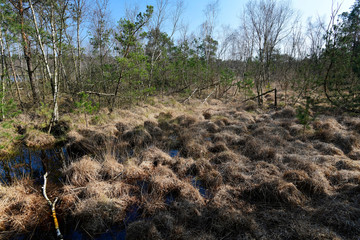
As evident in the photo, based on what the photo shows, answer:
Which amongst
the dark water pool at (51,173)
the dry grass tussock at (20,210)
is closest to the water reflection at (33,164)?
the dark water pool at (51,173)

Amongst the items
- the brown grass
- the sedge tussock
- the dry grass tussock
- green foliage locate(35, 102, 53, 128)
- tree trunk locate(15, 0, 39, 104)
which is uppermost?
tree trunk locate(15, 0, 39, 104)

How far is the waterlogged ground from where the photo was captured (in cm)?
267

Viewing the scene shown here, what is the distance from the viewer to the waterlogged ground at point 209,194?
2.67m

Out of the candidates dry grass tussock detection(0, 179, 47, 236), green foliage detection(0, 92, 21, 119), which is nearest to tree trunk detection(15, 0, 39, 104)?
green foliage detection(0, 92, 21, 119)

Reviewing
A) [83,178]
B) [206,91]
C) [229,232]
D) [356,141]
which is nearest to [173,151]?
[83,178]

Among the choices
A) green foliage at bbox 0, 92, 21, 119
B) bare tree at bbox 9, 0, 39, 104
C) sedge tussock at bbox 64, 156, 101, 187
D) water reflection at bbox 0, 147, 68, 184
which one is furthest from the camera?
bare tree at bbox 9, 0, 39, 104

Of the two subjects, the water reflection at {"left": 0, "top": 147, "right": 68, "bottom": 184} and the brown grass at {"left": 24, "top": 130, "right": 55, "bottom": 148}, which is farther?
the brown grass at {"left": 24, "top": 130, "right": 55, "bottom": 148}

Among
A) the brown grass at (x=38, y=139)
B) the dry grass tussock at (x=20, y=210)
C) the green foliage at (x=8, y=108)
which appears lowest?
the dry grass tussock at (x=20, y=210)

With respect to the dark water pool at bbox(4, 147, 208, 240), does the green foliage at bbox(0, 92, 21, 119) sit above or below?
above

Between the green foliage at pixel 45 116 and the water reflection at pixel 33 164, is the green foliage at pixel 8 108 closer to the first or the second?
the water reflection at pixel 33 164

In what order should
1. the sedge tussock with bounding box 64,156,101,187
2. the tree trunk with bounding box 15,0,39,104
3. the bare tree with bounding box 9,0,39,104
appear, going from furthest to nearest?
the tree trunk with bounding box 15,0,39,104 < the bare tree with bounding box 9,0,39,104 < the sedge tussock with bounding box 64,156,101,187

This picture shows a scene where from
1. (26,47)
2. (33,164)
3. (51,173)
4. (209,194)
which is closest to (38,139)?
(33,164)

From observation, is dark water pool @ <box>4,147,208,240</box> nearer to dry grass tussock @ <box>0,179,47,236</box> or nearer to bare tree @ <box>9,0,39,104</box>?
dry grass tussock @ <box>0,179,47,236</box>

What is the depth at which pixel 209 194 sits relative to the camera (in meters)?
3.56
